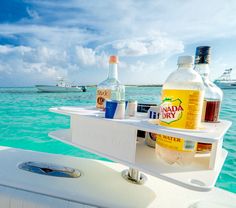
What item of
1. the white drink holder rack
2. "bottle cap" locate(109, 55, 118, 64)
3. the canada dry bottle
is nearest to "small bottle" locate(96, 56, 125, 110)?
"bottle cap" locate(109, 55, 118, 64)

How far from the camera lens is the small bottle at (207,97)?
0.57 meters

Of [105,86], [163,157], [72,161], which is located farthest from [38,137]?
[163,157]

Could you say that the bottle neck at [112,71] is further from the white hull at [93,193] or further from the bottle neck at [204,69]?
the white hull at [93,193]

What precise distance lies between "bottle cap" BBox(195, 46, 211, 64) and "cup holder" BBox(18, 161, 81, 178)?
2.39 ft

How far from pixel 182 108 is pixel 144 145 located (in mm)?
290

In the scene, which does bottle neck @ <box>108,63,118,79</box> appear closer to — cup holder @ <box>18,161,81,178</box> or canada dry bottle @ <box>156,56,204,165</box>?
canada dry bottle @ <box>156,56,204,165</box>

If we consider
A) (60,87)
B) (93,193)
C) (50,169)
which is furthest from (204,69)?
(60,87)

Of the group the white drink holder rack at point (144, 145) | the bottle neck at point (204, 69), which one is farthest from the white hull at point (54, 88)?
the bottle neck at point (204, 69)

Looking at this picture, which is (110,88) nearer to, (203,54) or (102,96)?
(102,96)

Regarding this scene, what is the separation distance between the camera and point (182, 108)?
43 centimetres

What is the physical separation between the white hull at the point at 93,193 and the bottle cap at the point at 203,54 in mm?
552

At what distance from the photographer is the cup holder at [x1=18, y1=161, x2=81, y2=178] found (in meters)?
0.78

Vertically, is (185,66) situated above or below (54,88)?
above

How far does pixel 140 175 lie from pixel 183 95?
527 mm
